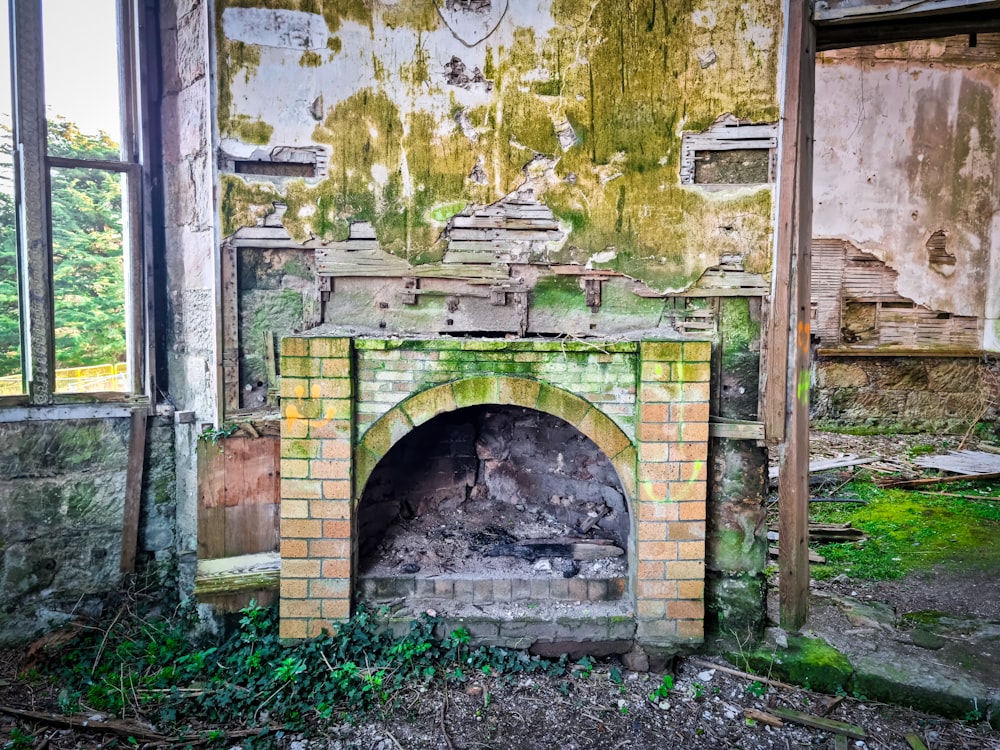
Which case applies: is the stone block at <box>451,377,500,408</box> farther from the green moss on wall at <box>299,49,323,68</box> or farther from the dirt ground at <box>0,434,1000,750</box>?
the green moss on wall at <box>299,49,323,68</box>

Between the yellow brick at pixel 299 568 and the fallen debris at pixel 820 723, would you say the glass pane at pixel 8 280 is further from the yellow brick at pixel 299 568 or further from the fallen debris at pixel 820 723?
the fallen debris at pixel 820 723

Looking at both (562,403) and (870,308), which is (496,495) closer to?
(562,403)

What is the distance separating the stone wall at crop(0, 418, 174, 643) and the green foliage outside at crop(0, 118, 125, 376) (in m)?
0.49

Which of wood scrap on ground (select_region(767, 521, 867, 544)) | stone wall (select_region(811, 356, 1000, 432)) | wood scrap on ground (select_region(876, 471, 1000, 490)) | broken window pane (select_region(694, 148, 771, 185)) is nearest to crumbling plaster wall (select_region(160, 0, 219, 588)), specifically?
broken window pane (select_region(694, 148, 771, 185))

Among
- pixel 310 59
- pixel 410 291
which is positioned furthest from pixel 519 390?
pixel 310 59

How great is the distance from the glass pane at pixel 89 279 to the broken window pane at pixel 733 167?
3733mm

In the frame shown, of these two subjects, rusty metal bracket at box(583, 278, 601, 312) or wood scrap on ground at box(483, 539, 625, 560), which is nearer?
rusty metal bracket at box(583, 278, 601, 312)

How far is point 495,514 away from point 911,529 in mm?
4342

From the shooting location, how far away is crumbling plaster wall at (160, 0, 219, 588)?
12.4 feet

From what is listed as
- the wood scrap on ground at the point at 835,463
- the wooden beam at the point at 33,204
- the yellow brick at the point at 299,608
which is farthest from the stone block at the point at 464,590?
the wood scrap on ground at the point at 835,463

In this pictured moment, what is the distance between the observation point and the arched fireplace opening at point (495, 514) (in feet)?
13.0

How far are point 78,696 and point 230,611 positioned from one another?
0.87 meters

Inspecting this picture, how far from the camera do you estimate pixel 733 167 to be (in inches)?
148

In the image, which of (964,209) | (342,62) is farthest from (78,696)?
(964,209)
